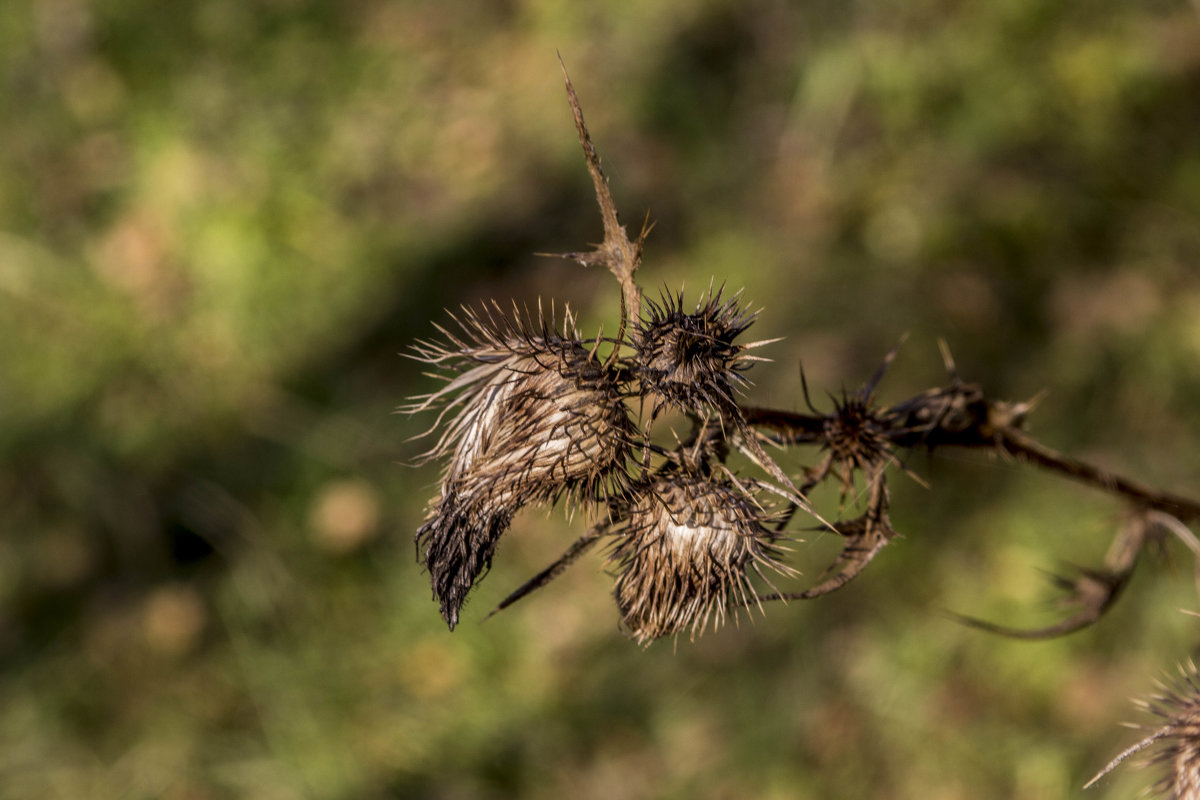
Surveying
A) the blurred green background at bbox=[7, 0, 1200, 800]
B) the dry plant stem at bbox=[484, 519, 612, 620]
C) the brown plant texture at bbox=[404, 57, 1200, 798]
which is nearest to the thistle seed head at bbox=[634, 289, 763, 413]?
the brown plant texture at bbox=[404, 57, 1200, 798]

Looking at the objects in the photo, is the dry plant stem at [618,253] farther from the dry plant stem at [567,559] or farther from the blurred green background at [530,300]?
the blurred green background at [530,300]

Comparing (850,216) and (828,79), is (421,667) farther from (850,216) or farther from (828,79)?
(828,79)

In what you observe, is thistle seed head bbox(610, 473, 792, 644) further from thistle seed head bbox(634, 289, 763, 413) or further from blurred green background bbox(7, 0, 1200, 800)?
blurred green background bbox(7, 0, 1200, 800)

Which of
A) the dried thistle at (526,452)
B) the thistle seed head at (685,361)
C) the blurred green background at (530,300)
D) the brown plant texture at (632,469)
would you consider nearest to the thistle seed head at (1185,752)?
the brown plant texture at (632,469)

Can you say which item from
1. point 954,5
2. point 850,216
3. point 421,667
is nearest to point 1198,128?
point 954,5

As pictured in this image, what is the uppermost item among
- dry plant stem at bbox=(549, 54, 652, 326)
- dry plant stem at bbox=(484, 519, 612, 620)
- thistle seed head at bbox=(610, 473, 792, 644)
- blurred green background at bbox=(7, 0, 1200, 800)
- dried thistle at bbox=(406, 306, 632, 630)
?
blurred green background at bbox=(7, 0, 1200, 800)

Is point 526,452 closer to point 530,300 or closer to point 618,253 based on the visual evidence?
point 618,253

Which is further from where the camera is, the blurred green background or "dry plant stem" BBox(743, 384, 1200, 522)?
the blurred green background

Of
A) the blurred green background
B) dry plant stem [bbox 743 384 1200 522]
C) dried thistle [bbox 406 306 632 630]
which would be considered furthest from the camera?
the blurred green background
